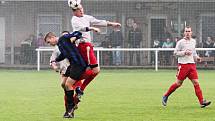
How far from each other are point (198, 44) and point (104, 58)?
497cm

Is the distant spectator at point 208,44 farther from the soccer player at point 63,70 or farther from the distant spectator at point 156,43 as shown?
the soccer player at point 63,70

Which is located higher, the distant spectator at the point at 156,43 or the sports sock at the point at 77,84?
the distant spectator at the point at 156,43

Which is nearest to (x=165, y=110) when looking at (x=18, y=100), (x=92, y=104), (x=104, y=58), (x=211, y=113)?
(x=211, y=113)

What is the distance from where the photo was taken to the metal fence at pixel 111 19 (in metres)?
36.6

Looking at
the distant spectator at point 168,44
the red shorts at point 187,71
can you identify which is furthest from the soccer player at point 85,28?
the distant spectator at point 168,44

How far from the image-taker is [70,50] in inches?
507

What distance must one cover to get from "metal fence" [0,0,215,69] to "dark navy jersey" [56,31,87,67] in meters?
23.2

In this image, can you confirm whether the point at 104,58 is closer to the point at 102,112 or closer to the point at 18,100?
the point at 18,100

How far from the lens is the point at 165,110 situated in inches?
571

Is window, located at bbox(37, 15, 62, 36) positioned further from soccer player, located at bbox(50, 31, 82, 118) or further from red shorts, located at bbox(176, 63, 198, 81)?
soccer player, located at bbox(50, 31, 82, 118)

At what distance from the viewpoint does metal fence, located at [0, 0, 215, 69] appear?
120ft

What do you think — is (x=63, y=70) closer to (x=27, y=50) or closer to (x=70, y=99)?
(x=70, y=99)

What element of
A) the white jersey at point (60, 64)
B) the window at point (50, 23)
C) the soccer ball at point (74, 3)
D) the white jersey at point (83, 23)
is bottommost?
the white jersey at point (60, 64)

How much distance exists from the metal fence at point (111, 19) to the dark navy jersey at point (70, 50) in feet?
76.2
